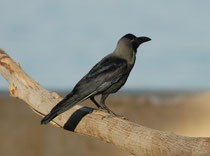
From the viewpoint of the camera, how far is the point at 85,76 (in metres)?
6.35

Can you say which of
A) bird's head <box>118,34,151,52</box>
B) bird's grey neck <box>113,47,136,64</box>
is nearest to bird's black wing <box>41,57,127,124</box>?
bird's grey neck <box>113,47,136,64</box>

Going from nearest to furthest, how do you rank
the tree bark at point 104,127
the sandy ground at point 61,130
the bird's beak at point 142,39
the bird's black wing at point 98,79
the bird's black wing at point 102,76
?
1. the tree bark at point 104,127
2. the bird's black wing at point 98,79
3. the bird's black wing at point 102,76
4. the bird's beak at point 142,39
5. the sandy ground at point 61,130

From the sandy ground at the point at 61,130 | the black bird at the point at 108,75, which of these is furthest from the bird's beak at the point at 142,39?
the sandy ground at the point at 61,130

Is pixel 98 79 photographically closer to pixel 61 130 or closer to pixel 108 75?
pixel 108 75

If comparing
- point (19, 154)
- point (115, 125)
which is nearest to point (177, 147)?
point (115, 125)

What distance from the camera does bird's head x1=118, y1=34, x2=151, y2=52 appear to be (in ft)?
23.1

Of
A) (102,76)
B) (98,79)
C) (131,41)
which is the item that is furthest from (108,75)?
(131,41)

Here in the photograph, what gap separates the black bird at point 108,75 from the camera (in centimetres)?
588

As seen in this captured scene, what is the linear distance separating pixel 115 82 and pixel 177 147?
1.99 metres

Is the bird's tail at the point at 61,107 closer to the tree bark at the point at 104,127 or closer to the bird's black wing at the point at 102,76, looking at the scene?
the bird's black wing at the point at 102,76

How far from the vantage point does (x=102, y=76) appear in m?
6.43

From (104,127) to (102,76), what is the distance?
0.90 metres

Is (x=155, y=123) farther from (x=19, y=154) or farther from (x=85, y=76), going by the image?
(x=85, y=76)

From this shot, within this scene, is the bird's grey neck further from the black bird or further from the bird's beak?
the bird's beak
